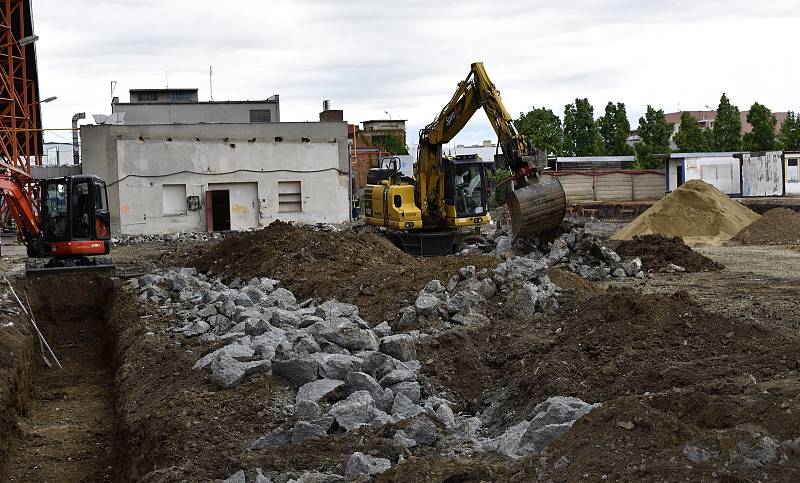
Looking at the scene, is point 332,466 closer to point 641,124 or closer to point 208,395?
point 208,395

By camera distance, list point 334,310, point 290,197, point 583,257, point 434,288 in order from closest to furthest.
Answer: point 334,310 → point 434,288 → point 583,257 → point 290,197

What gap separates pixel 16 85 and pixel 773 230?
92.9 feet

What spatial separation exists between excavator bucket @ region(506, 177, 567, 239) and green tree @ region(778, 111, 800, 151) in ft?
126

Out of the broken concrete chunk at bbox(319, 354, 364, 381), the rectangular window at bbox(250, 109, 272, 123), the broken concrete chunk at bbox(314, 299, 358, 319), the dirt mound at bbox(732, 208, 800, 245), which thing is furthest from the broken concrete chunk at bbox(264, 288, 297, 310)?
the rectangular window at bbox(250, 109, 272, 123)

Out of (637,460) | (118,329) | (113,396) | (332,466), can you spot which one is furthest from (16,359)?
(637,460)

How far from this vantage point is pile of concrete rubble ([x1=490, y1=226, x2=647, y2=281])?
18391mm

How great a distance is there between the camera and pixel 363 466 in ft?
20.4

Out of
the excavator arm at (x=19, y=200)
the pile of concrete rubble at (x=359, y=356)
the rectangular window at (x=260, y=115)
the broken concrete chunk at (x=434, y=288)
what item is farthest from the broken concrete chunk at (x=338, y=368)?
the rectangular window at (x=260, y=115)

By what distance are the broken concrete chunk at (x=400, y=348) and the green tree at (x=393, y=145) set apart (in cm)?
5547

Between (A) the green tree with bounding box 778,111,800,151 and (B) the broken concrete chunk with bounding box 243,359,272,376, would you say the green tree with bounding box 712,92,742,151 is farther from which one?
(B) the broken concrete chunk with bounding box 243,359,272,376

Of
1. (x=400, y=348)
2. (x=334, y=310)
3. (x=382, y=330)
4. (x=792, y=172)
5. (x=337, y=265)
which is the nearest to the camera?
(x=400, y=348)

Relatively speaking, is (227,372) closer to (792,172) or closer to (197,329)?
(197,329)


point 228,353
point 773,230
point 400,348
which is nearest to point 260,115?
point 773,230

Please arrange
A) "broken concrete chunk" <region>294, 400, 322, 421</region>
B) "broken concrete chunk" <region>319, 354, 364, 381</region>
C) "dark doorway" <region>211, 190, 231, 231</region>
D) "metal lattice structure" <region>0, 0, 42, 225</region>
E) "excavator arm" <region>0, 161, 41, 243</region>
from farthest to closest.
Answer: "dark doorway" <region>211, 190, 231, 231</region>
"metal lattice structure" <region>0, 0, 42, 225</region>
"excavator arm" <region>0, 161, 41, 243</region>
"broken concrete chunk" <region>319, 354, 364, 381</region>
"broken concrete chunk" <region>294, 400, 322, 421</region>
